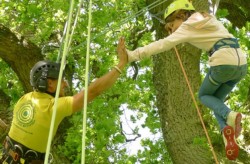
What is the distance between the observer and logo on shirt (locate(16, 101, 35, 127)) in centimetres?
372

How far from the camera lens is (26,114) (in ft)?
12.3

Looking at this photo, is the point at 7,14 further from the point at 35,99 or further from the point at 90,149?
the point at 35,99

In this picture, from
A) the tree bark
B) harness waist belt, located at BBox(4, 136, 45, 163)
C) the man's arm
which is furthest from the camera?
the tree bark

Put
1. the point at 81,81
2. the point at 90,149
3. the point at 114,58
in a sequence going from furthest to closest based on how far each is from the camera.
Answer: the point at 81,81 < the point at 114,58 < the point at 90,149

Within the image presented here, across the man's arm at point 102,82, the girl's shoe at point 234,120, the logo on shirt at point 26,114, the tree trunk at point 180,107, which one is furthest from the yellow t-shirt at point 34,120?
the tree trunk at point 180,107

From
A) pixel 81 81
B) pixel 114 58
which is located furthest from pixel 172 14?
pixel 81 81

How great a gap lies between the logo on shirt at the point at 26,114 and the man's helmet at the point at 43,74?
0.16 metres

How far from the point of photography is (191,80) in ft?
19.8

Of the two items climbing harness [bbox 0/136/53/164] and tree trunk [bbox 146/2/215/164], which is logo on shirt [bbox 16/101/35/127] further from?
tree trunk [bbox 146/2/215/164]

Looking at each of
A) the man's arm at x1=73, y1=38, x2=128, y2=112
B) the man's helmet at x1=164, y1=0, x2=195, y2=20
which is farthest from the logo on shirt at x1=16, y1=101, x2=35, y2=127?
the man's helmet at x1=164, y1=0, x2=195, y2=20

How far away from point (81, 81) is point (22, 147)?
5.39 m

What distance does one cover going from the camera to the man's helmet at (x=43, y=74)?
12.5 ft

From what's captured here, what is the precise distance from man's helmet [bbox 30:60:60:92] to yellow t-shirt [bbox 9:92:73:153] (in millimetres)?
70

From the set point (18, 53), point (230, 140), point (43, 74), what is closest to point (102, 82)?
point (43, 74)
